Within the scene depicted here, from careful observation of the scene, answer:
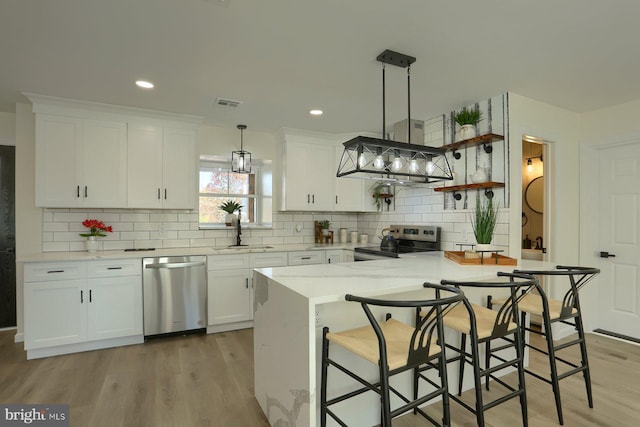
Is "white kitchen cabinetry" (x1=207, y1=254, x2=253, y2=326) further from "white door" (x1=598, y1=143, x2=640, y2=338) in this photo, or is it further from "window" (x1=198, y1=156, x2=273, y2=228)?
"white door" (x1=598, y1=143, x2=640, y2=338)

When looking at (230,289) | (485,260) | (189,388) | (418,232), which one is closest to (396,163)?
(485,260)

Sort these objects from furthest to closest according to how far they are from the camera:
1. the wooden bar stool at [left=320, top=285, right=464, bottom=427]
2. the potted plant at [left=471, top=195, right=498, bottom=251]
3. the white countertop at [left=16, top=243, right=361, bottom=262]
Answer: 1. the white countertop at [left=16, top=243, right=361, bottom=262]
2. the potted plant at [left=471, top=195, right=498, bottom=251]
3. the wooden bar stool at [left=320, top=285, right=464, bottom=427]

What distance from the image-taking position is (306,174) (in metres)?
4.57

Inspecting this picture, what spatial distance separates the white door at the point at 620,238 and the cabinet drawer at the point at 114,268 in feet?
16.2

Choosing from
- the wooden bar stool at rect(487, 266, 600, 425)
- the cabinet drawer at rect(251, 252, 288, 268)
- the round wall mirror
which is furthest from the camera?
the round wall mirror

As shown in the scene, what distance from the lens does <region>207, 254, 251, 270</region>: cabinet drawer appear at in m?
3.77

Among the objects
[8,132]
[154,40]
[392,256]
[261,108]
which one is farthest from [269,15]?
[8,132]

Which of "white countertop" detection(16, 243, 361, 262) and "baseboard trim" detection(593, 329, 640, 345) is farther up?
"white countertop" detection(16, 243, 361, 262)

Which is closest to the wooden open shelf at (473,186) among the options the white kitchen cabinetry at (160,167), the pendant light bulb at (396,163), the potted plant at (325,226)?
the pendant light bulb at (396,163)

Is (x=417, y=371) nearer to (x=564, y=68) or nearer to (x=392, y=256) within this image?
(x=392, y=256)

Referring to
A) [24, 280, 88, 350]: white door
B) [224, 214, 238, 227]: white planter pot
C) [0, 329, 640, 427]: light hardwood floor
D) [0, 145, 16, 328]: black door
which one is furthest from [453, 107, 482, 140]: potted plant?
[0, 145, 16, 328]: black door

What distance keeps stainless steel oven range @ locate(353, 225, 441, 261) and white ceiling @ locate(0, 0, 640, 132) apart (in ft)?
4.62

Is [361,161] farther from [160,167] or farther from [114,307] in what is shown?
[114,307]

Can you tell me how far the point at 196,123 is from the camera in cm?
399
